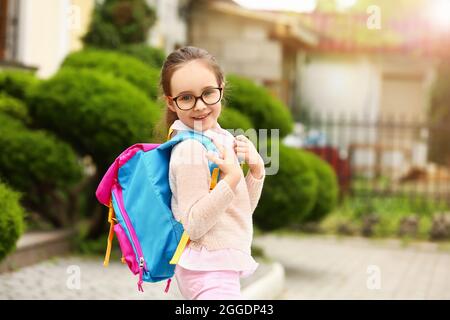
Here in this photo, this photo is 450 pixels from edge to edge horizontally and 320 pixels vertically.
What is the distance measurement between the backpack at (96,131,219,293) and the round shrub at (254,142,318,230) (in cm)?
548

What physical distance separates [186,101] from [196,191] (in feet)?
1.13

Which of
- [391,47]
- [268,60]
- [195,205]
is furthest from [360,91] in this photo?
[195,205]

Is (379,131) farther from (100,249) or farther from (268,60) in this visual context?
(100,249)

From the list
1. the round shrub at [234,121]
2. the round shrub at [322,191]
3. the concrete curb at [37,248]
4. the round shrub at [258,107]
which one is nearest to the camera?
the concrete curb at [37,248]

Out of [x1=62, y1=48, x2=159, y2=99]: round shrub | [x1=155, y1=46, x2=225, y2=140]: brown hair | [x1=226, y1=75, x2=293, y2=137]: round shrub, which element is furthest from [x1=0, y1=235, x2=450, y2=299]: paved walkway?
[x1=155, y1=46, x2=225, y2=140]: brown hair

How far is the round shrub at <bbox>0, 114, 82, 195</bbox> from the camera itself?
7695mm

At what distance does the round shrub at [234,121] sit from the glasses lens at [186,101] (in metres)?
4.91

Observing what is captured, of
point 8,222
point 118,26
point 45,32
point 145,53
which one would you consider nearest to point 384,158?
point 45,32

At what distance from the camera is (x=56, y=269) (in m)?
7.71

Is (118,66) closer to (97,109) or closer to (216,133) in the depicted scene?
(97,109)

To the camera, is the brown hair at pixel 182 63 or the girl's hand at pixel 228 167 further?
the brown hair at pixel 182 63

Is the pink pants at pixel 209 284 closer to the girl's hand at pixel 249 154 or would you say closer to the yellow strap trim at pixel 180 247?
the yellow strap trim at pixel 180 247

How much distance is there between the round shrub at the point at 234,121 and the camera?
8266 millimetres

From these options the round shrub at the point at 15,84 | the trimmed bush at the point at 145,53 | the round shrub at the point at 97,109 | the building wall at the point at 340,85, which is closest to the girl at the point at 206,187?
the round shrub at the point at 97,109
